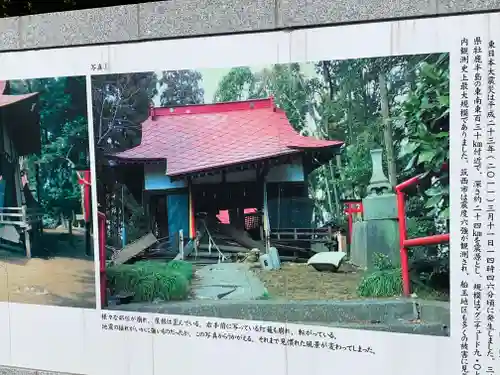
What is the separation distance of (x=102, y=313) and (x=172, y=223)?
85 cm

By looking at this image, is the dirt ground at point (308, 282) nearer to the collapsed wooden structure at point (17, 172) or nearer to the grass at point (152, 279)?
the grass at point (152, 279)

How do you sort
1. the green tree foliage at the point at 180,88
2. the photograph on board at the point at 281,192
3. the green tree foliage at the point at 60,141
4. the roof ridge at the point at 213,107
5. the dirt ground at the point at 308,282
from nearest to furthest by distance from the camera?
the photograph on board at the point at 281,192 → the dirt ground at the point at 308,282 → the roof ridge at the point at 213,107 → the green tree foliage at the point at 180,88 → the green tree foliage at the point at 60,141

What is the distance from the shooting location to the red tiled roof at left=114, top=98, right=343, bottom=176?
4148 mm

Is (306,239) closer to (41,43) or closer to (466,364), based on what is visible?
(466,364)

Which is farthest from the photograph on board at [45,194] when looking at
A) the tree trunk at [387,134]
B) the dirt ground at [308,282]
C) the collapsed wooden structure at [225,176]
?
the tree trunk at [387,134]

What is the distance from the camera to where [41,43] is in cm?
465

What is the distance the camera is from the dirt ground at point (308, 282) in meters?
4.01

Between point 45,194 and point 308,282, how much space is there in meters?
2.10

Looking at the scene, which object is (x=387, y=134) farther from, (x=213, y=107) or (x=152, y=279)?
(x=152, y=279)

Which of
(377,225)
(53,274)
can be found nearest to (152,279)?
(53,274)

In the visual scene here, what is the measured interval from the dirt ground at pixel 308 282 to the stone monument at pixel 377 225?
0.37 ft

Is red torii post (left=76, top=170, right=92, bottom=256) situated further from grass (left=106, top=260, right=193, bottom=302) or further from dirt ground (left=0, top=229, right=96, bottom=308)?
grass (left=106, top=260, right=193, bottom=302)

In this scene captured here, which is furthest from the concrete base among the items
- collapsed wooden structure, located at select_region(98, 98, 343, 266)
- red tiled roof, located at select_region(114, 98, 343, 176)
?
red tiled roof, located at select_region(114, 98, 343, 176)

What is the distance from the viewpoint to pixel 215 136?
434cm
